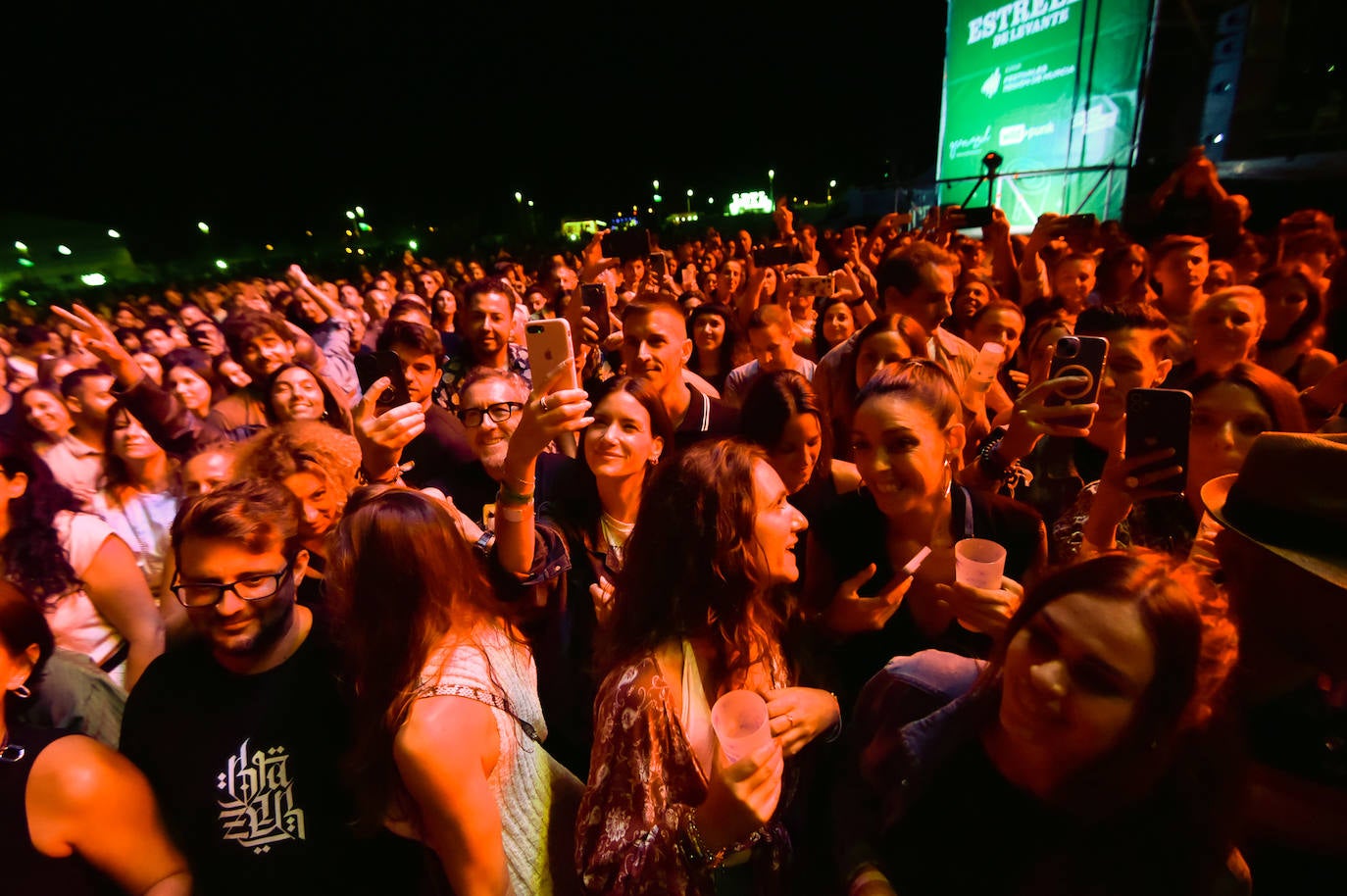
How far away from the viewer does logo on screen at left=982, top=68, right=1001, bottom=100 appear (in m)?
14.6

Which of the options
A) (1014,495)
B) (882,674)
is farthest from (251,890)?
(1014,495)

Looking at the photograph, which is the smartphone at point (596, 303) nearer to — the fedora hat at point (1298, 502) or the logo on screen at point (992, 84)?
the fedora hat at point (1298, 502)

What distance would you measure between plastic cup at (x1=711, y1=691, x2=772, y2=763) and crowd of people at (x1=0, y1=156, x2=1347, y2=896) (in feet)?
0.07

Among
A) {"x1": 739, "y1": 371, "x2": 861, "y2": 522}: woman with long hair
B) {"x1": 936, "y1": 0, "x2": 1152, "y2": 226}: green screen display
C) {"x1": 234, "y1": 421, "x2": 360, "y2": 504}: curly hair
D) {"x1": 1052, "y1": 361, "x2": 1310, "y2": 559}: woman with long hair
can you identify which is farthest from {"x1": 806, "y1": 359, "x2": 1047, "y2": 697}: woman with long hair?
{"x1": 936, "y1": 0, "x2": 1152, "y2": 226}: green screen display

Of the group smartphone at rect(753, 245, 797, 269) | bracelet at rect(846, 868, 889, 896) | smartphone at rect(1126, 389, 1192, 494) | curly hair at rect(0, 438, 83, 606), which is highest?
smartphone at rect(753, 245, 797, 269)

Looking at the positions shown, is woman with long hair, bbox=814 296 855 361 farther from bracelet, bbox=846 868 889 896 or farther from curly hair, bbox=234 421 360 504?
bracelet, bbox=846 868 889 896

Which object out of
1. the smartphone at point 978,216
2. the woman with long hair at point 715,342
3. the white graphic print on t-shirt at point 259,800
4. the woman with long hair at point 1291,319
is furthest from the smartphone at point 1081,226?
the white graphic print on t-shirt at point 259,800

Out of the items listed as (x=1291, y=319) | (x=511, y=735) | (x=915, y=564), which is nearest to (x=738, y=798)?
(x=511, y=735)

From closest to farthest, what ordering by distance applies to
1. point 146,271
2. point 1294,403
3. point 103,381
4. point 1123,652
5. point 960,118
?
point 1123,652
point 1294,403
point 103,381
point 960,118
point 146,271

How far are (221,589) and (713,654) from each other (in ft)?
4.33

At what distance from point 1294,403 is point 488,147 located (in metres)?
37.8

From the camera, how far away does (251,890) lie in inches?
66.3

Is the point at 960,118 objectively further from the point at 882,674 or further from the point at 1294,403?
the point at 882,674

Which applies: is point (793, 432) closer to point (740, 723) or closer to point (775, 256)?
point (740, 723)
